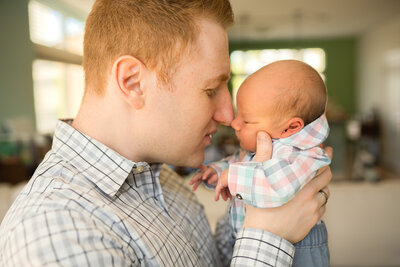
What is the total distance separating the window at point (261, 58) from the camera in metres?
11.8

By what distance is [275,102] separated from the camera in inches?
39.5

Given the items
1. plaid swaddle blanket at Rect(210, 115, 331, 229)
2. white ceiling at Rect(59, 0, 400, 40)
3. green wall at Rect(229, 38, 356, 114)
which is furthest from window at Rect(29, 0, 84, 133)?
green wall at Rect(229, 38, 356, 114)

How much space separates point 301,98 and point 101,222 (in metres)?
0.63

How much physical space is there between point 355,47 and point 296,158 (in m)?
12.4

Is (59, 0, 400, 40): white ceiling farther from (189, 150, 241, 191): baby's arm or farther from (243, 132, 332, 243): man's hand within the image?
(243, 132, 332, 243): man's hand

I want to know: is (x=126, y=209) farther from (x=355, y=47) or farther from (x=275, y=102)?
(x=355, y=47)

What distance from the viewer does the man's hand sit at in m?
0.85

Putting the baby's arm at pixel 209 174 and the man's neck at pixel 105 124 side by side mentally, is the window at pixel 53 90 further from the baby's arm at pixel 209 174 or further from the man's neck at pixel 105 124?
the man's neck at pixel 105 124

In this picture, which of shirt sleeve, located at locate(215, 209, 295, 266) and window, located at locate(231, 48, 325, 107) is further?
window, located at locate(231, 48, 325, 107)

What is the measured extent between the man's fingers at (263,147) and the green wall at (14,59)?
5.91m

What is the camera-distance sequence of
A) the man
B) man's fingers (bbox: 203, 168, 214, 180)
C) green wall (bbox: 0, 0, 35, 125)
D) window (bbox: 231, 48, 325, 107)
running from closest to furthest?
the man, man's fingers (bbox: 203, 168, 214, 180), green wall (bbox: 0, 0, 35, 125), window (bbox: 231, 48, 325, 107)

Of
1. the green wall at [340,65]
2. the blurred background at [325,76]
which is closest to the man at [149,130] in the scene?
the blurred background at [325,76]

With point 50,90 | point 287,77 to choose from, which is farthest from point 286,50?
point 287,77

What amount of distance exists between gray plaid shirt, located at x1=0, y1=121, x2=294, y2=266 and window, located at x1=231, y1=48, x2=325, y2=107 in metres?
11.1
